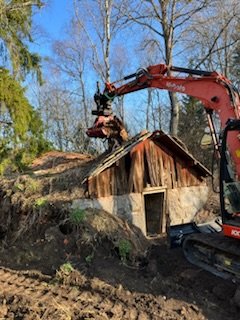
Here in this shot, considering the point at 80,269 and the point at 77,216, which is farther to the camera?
the point at 77,216

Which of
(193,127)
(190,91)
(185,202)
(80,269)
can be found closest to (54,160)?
(185,202)

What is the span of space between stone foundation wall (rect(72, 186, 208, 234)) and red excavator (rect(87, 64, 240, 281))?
281cm

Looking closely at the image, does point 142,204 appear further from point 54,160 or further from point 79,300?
point 79,300

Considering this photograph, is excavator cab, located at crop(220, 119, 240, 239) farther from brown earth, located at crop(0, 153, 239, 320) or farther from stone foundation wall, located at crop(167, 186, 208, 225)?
stone foundation wall, located at crop(167, 186, 208, 225)

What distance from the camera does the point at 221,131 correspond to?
7.81 metres

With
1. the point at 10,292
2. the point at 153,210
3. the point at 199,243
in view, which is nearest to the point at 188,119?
the point at 153,210

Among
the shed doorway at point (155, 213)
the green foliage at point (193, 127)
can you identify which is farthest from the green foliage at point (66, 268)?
the green foliage at point (193, 127)

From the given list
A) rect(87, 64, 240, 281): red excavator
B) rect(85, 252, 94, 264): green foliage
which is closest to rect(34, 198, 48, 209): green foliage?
rect(85, 252, 94, 264): green foliage

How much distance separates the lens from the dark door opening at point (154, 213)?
13.6 metres

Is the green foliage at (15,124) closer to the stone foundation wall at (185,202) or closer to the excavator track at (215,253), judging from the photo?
the stone foundation wall at (185,202)

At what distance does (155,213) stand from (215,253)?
5.71 metres

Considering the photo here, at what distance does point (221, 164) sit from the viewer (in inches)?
301

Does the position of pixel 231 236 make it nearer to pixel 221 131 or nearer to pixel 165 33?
pixel 221 131

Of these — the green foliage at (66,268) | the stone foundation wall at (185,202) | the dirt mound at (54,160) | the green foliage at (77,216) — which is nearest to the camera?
the green foliage at (66,268)
